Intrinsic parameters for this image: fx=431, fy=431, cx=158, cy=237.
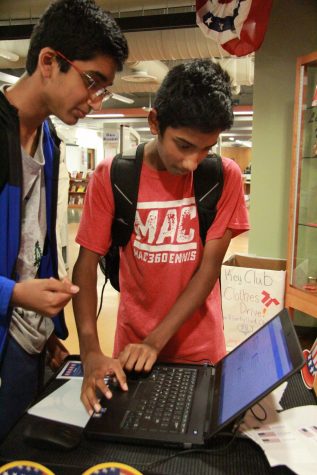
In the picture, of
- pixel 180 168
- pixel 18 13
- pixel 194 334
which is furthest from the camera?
pixel 18 13

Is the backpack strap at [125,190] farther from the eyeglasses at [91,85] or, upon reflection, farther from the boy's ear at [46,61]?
the boy's ear at [46,61]

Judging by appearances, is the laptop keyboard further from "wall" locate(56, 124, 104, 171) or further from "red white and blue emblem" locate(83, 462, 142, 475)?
"wall" locate(56, 124, 104, 171)

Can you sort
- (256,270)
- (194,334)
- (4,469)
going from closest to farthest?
(4,469)
(194,334)
(256,270)

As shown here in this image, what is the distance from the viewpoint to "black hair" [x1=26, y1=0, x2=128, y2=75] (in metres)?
0.96

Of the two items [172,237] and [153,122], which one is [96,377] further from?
[153,122]

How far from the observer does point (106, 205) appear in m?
1.17

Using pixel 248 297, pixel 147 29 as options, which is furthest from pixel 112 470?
pixel 147 29

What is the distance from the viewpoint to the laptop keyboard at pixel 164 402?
80cm

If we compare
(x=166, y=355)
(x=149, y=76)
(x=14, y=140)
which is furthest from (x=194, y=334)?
(x=149, y=76)

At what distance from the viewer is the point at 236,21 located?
9.47 feet

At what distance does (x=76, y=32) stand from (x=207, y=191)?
513mm

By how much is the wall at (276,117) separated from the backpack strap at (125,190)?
266 cm

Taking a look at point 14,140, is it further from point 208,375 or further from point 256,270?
point 256,270

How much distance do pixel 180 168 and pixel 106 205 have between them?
229 millimetres
